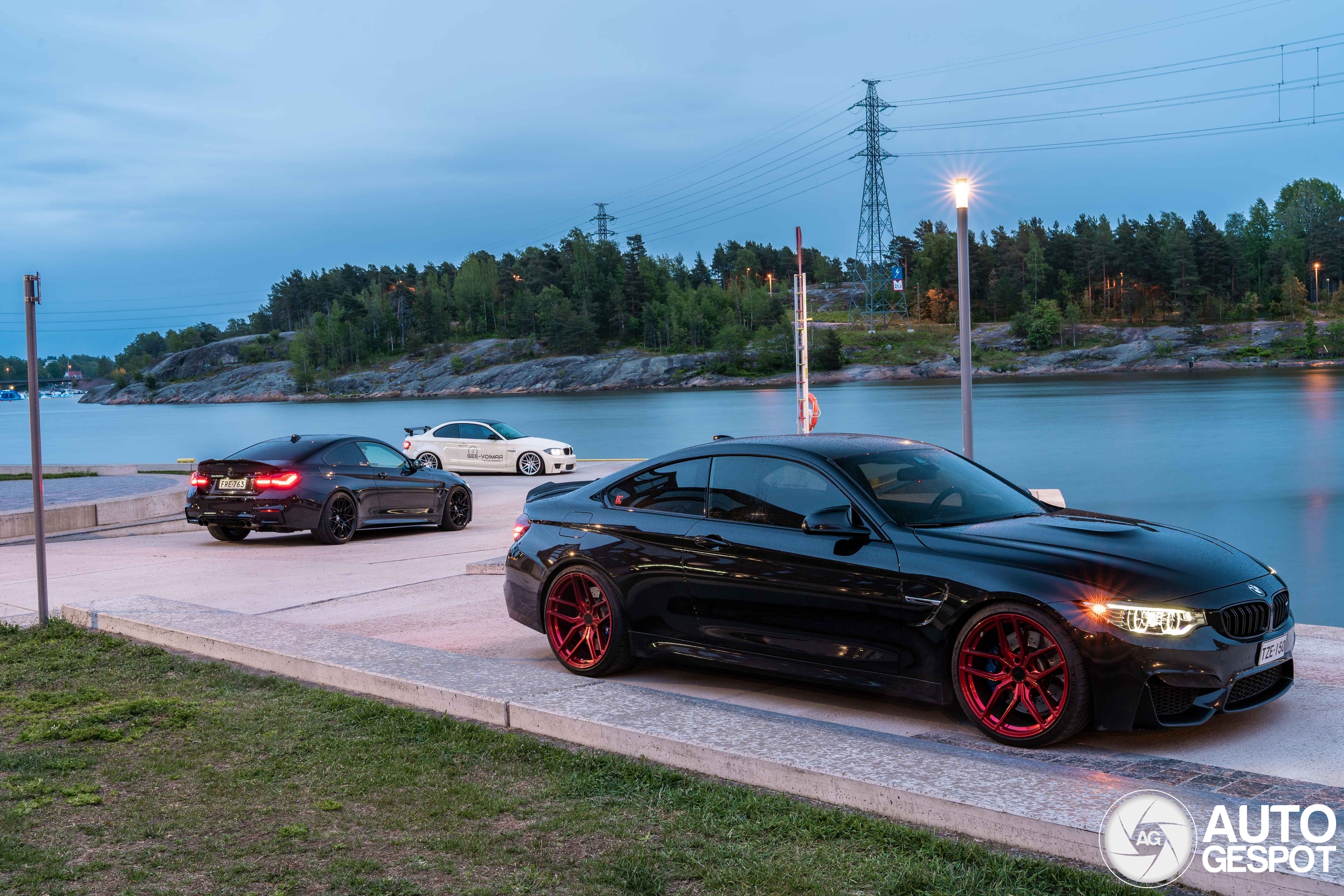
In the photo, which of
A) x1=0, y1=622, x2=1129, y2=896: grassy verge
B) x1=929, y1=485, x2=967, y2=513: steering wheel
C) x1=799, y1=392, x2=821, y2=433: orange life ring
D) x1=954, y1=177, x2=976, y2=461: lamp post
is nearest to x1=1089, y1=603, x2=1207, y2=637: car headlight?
x1=929, y1=485, x2=967, y2=513: steering wheel

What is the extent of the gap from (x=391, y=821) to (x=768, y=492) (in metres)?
2.95

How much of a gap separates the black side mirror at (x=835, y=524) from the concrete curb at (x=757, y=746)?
1.01m

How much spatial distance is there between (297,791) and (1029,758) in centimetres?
322

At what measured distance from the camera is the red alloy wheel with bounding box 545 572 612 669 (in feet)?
23.1

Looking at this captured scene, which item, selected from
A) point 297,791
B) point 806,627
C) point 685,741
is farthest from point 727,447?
point 297,791

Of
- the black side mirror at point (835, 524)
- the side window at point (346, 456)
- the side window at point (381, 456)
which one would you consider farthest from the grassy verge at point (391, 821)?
the side window at point (381, 456)

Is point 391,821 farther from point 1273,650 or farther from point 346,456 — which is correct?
point 346,456

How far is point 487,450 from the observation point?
3031cm

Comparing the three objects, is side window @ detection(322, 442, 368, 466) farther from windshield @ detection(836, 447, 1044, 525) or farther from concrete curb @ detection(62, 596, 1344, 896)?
windshield @ detection(836, 447, 1044, 525)

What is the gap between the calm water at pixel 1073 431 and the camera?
2694 cm

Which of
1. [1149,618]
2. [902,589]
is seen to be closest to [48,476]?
[902,589]

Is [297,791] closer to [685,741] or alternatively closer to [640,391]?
[685,741]

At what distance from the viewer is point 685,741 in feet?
16.7

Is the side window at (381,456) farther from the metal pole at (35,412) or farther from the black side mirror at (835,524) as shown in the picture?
the black side mirror at (835,524)
